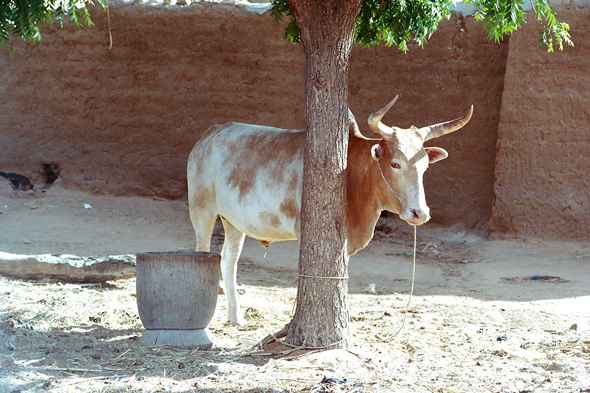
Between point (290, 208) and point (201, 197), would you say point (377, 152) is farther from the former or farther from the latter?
point (201, 197)

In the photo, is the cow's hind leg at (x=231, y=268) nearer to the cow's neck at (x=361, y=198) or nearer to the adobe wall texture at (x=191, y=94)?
the cow's neck at (x=361, y=198)

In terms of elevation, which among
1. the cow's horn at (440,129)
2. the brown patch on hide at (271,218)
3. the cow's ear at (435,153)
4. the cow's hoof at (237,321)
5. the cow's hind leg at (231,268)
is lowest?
the cow's hoof at (237,321)

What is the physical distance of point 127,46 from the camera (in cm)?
1107

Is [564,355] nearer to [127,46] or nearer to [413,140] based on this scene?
[413,140]

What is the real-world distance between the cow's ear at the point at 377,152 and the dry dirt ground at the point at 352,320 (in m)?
1.45

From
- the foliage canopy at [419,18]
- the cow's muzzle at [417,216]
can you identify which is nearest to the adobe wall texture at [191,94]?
the foliage canopy at [419,18]

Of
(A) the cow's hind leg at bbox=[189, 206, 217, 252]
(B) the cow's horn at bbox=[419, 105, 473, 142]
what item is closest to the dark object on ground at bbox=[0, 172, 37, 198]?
(A) the cow's hind leg at bbox=[189, 206, 217, 252]

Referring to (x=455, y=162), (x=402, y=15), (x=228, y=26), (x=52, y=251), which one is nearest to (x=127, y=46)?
(x=228, y=26)

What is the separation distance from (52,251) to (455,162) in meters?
6.40

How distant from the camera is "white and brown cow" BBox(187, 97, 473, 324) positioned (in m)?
4.73

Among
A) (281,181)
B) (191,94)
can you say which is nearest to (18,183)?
(191,94)

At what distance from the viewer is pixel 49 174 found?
11703 mm

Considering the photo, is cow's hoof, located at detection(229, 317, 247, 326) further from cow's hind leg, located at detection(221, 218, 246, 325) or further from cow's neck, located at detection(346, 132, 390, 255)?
cow's neck, located at detection(346, 132, 390, 255)

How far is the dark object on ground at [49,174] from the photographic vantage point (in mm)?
11547
